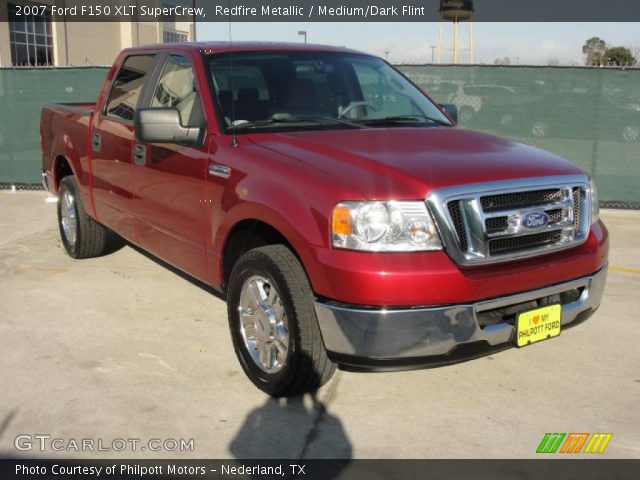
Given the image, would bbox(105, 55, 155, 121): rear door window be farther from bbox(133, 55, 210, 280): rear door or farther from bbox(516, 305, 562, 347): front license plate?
bbox(516, 305, 562, 347): front license plate

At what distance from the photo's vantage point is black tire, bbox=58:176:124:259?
6.36 metres

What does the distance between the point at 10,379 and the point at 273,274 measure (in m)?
1.75

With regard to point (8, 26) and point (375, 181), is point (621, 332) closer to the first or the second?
point (375, 181)

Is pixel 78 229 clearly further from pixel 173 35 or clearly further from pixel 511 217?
pixel 173 35

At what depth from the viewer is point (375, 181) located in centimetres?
328

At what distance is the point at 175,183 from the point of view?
443cm

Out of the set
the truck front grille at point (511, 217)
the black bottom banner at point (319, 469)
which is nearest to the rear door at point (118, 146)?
the black bottom banner at point (319, 469)

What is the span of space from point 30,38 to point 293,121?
26.4m

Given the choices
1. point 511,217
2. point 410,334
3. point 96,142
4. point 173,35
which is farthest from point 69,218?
point 173,35

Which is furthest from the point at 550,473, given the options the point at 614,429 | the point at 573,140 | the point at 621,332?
the point at 573,140

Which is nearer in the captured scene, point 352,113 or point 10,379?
point 10,379

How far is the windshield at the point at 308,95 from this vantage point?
4262 mm

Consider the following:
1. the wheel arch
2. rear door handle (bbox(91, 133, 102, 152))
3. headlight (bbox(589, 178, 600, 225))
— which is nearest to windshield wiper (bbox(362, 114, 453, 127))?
the wheel arch

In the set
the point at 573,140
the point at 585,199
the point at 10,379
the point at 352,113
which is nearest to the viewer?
the point at 585,199
